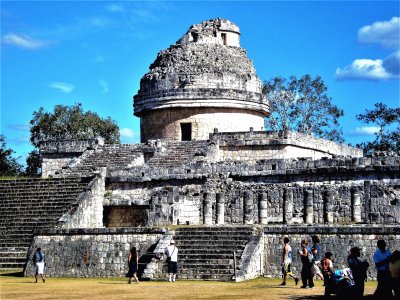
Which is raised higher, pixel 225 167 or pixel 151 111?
pixel 151 111

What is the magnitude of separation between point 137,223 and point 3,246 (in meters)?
4.43

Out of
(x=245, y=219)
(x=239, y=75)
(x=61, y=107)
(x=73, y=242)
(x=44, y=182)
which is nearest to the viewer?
(x=73, y=242)

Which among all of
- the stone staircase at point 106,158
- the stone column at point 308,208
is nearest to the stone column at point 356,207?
the stone column at point 308,208

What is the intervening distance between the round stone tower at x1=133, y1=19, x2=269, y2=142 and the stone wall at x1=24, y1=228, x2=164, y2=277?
11919 millimetres

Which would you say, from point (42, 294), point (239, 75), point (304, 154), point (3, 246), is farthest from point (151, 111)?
point (42, 294)

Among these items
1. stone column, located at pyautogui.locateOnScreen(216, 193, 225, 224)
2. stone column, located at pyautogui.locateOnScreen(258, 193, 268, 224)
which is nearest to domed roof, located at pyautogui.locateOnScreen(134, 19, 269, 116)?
stone column, located at pyautogui.locateOnScreen(216, 193, 225, 224)

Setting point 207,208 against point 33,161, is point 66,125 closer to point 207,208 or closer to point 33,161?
point 33,161

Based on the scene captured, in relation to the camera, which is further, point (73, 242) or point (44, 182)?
point (44, 182)

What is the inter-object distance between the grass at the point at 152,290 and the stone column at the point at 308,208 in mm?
4048

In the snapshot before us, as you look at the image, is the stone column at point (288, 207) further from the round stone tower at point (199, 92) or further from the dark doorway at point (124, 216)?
the round stone tower at point (199, 92)

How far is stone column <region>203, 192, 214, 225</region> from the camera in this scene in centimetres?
2617

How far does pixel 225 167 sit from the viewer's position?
2878 centimetres

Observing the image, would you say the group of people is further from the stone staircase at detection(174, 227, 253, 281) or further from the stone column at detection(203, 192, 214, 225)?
the stone column at detection(203, 192, 214, 225)

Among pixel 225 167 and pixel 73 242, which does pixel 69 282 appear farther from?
pixel 225 167
